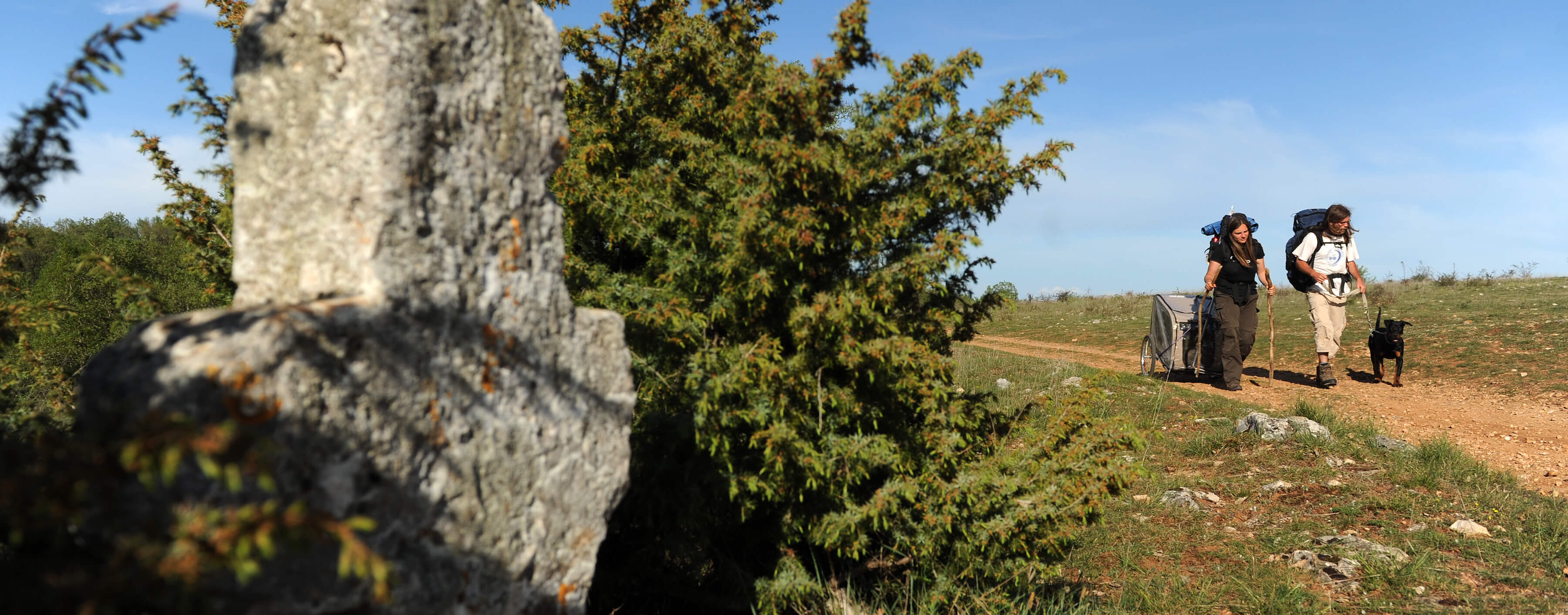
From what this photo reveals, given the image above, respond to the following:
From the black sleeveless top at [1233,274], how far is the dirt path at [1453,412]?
1.39 m

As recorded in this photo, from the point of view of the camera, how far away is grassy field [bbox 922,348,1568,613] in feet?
17.5

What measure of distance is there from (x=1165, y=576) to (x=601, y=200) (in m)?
4.59

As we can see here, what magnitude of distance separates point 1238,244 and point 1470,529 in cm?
600

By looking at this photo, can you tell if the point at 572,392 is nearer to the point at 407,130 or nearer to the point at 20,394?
the point at 407,130

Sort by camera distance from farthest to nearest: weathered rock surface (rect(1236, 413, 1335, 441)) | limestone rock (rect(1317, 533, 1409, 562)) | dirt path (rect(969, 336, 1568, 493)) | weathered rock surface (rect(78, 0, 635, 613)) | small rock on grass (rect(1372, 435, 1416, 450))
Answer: weathered rock surface (rect(1236, 413, 1335, 441)) → dirt path (rect(969, 336, 1568, 493)) → small rock on grass (rect(1372, 435, 1416, 450)) → limestone rock (rect(1317, 533, 1409, 562)) → weathered rock surface (rect(78, 0, 635, 613))

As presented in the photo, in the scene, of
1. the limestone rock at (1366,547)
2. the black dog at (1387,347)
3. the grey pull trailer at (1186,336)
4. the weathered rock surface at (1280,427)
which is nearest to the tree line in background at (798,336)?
the limestone rock at (1366,547)

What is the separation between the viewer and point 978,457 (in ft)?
15.7

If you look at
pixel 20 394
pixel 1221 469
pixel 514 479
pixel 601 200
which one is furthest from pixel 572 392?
pixel 1221 469

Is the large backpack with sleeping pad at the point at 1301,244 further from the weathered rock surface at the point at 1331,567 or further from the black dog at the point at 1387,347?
the weathered rock surface at the point at 1331,567

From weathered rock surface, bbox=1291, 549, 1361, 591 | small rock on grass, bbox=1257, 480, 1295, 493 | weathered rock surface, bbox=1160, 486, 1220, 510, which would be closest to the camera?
weathered rock surface, bbox=1291, 549, 1361, 591

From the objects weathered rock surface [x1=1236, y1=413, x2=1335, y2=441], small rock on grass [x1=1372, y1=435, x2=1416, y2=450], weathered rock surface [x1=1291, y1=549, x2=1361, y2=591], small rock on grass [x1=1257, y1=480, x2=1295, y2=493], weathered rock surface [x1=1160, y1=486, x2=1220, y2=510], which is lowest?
weathered rock surface [x1=1291, y1=549, x2=1361, y2=591]

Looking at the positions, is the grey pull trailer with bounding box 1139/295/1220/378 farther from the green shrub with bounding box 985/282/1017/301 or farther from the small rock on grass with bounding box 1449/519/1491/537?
the green shrub with bounding box 985/282/1017/301

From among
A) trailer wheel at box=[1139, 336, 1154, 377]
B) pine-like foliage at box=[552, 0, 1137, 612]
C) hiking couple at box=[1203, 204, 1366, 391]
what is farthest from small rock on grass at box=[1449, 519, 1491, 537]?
trailer wheel at box=[1139, 336, 1154, 377]

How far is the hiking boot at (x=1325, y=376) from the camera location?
38.1 feet
